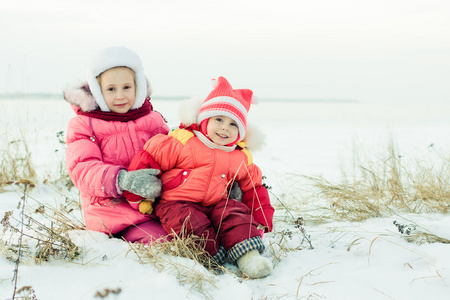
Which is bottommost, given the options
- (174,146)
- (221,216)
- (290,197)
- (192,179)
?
(290,197)

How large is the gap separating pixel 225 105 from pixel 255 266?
1.09 meters

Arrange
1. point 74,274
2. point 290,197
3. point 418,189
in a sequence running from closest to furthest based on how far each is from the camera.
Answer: point 74,274
point 418,189
point 290,197

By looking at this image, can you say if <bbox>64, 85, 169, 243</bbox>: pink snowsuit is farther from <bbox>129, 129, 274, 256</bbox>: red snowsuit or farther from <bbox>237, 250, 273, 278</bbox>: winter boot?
<bbox>237, 250, 273, 278</bbox>: winter boot

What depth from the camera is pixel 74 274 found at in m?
2.20

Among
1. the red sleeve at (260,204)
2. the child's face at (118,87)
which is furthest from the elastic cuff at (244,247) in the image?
the child's face at (118,87)

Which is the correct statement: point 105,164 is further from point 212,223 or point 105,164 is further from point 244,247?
point 244,247

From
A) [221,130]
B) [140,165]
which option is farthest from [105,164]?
[221,130]

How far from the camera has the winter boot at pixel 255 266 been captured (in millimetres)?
2422

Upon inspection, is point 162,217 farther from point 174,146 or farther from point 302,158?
point 302,158

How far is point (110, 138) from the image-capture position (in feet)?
10.0

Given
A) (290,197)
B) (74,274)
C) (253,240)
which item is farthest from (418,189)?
(74,274)

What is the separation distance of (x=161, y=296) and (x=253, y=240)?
0.78 m

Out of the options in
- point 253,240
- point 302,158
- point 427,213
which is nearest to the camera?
point 253,240

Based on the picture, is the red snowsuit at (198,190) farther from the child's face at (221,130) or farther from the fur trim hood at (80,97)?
the fur trim hood at (80,97)
